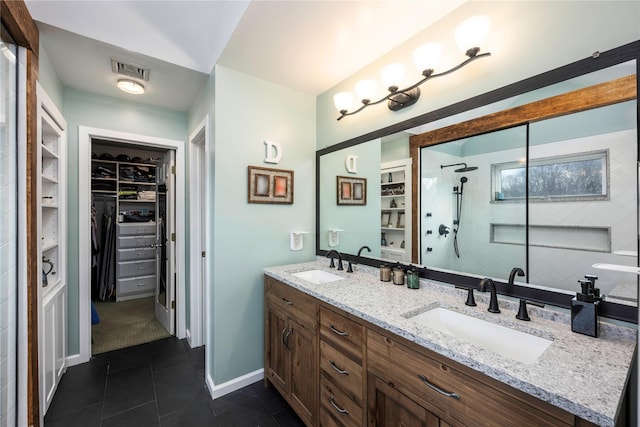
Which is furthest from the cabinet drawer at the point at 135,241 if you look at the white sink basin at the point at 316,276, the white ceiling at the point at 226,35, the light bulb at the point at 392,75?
the light bulb at the point at 392,75

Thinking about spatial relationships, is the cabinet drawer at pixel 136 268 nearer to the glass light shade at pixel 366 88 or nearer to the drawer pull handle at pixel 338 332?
the drawer pull handle at pixel 338 332

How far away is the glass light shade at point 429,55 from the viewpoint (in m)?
1.49

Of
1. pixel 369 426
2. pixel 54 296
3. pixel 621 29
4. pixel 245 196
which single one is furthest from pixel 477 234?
pixel 54 296

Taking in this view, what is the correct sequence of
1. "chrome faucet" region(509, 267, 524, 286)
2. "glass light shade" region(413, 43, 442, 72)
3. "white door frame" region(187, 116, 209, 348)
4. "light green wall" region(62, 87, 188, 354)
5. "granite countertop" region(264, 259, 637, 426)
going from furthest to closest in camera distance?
"white door frame" region(187, 116, 209, 348) → "light green wall" region(62, 87, 188, 354) → "glass light shade" region(413, 43, 442, 72) → "chrome faucet" region(509, 267, 524, 286) → "granite countertop" region(264, 259, 637, 426)

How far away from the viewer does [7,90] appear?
1.38 meters

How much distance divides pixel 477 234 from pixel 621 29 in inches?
37.7

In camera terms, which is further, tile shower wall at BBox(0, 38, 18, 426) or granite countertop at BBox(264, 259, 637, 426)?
tile shower wall at BBox(0, 38, 18, 426)

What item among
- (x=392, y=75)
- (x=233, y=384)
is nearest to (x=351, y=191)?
(x=392, y=75)

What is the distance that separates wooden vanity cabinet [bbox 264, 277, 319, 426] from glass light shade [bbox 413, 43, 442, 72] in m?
1.46

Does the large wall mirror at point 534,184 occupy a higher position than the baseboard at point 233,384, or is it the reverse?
the large wall mirror at point 534,184

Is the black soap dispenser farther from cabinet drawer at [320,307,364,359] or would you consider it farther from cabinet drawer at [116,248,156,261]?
cabinet drawer at [116,248,156,261]

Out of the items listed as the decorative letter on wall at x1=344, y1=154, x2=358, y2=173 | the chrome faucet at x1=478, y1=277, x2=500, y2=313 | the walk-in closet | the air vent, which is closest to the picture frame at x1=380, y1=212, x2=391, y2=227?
the decorative letter on wall at x1=344, y1=154, x2=358, y2=173

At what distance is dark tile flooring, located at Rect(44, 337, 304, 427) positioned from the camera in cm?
179

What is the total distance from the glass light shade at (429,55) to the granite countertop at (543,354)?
1228 mm
